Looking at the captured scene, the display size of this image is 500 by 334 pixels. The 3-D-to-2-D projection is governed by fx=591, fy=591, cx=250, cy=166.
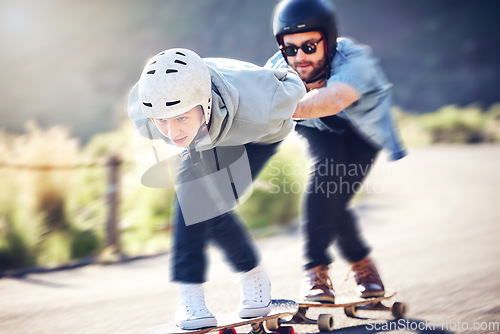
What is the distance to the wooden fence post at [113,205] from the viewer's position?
6398 millimetres

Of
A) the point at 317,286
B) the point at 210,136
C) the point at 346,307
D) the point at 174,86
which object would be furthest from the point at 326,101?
the point at 346,307

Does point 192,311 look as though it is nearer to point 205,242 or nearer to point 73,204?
point 205,242

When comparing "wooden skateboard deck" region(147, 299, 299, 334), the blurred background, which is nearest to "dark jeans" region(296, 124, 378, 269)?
"wooden skateboard deck" region(147, 299, 299, 334)

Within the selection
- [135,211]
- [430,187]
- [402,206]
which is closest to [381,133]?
[135,211]

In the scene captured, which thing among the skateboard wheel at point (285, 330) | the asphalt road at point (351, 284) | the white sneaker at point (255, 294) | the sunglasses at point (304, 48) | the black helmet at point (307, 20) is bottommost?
the asphalt road at point (351, 284)

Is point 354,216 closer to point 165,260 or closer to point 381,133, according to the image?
point 381,133

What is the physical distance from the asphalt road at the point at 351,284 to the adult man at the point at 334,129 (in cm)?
31

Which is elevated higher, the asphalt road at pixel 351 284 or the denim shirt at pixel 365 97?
the denim shirt at pixel 365 97

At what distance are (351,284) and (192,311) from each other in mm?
2042

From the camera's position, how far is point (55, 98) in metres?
34.9

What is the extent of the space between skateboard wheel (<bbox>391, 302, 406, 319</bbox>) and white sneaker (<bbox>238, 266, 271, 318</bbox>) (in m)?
1.09

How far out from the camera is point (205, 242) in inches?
116

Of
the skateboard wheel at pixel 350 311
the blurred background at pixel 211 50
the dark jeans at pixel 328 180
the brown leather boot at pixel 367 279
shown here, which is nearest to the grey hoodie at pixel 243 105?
the dark jeans at pixel 328 180

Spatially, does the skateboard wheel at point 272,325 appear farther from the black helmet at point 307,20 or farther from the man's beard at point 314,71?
the black helmet at point 307,20
